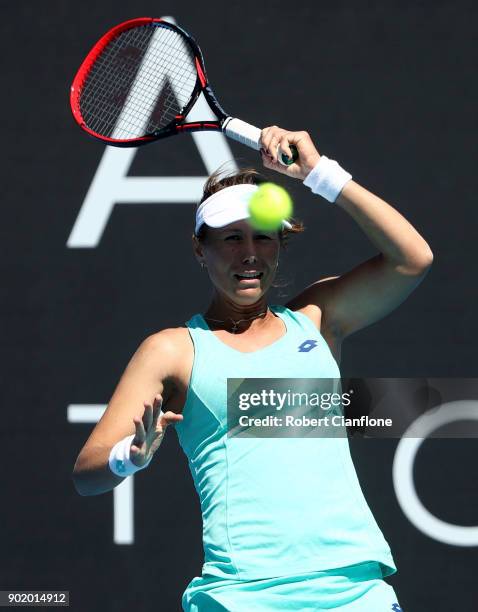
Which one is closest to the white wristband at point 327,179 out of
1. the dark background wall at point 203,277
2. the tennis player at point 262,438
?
the tennis player at point 262,438

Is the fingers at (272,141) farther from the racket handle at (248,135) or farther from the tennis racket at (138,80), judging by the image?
the tennis racket at (138,80)

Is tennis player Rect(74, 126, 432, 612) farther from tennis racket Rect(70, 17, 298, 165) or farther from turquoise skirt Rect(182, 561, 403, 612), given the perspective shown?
tennis racket Rect(70, 17, 298, 165)

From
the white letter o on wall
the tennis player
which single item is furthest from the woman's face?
the white letter o on wall

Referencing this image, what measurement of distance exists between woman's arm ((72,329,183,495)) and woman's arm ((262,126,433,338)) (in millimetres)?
347

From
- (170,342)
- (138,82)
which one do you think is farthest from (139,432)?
(138,82)

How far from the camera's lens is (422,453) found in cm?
354

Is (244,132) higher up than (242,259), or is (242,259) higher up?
(244,132)

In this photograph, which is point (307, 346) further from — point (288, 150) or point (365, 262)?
point (288, 150)

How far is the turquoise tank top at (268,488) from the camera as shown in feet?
7.49

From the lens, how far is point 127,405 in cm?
235

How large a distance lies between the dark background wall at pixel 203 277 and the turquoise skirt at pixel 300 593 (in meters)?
1.23

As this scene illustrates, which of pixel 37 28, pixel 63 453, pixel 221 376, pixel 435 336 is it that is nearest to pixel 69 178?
pixel 37 28

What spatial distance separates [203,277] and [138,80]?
0.59 metres

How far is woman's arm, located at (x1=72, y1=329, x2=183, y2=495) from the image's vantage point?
231 centimetres
